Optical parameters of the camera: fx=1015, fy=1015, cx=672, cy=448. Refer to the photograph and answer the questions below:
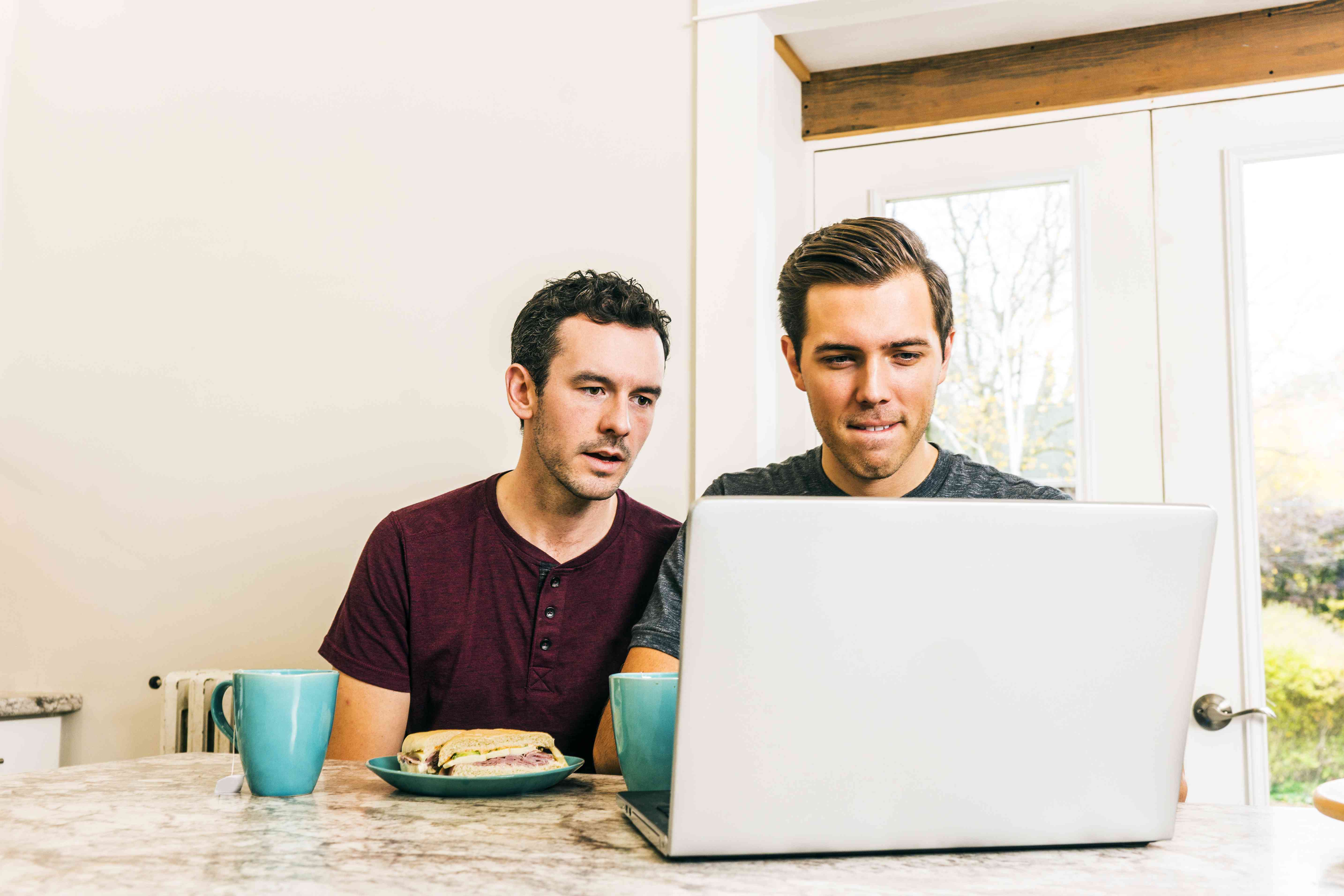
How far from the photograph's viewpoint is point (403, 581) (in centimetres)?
142

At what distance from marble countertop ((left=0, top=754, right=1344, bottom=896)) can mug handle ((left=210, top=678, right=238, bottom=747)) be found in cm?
9

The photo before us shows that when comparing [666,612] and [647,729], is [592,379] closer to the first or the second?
[666,612]

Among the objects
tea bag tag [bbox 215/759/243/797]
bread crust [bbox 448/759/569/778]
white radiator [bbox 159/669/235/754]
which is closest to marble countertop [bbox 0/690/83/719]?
white radiator [bbox 159/669/235/754]

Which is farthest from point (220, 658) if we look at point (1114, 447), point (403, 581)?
point (1114, 447)

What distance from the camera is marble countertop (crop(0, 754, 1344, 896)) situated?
1.81 ft

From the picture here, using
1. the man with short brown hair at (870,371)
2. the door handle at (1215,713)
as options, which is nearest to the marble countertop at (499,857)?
the man with short brown hair at (870,371)

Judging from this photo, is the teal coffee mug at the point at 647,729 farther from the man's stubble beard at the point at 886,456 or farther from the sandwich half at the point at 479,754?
the man's stubble beard at the point at 886,456

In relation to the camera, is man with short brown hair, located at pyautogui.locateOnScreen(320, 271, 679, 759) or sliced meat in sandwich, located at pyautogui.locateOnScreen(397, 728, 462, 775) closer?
sliced meat in sandwich, located at pyautogui.locateOnScreen(397, 728, 462, 775)

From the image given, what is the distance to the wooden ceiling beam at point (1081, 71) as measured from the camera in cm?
176

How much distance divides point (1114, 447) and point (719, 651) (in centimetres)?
143

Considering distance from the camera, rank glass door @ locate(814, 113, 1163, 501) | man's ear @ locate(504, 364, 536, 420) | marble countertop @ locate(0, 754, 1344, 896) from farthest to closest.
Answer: glass door @ locate(814, 113, 1163, 501) < man's ear @ locate(504, 364, 536, 420) < marble countertop @ locate(0, 754, 1344, 896)

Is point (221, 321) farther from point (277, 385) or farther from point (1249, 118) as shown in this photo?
point (1249, 118)

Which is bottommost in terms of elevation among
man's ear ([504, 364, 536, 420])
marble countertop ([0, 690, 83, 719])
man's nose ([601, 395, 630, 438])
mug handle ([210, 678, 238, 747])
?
marble countertop ([0, 690, 83, 719])

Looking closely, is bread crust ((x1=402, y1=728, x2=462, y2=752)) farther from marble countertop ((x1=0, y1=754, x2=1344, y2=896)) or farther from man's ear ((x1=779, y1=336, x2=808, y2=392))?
man's ear ((x1=779, y1=336, x2=808, y2=392))
